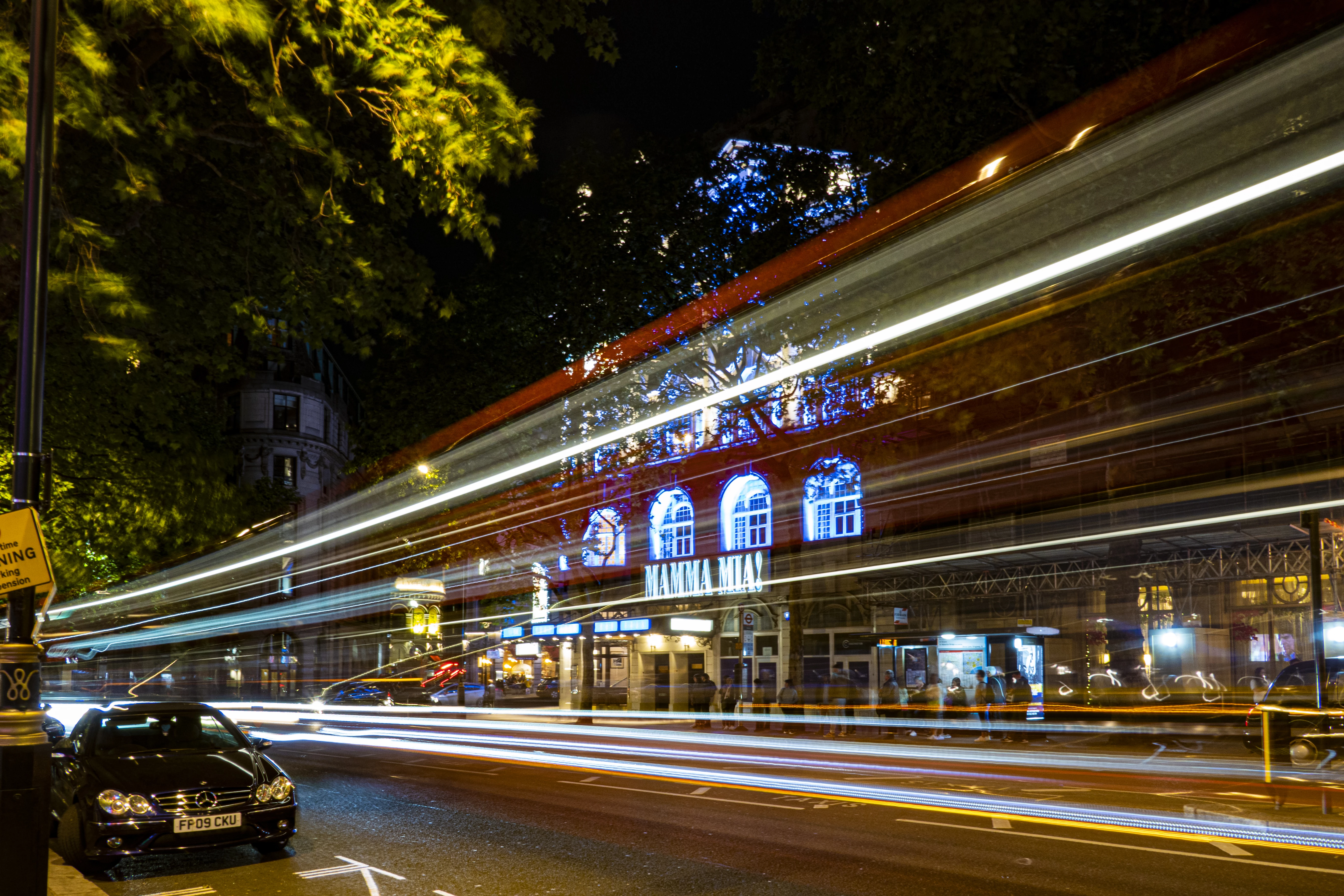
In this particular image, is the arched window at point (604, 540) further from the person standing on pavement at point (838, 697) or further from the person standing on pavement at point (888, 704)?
the person standing on pavement at point (888, 704)

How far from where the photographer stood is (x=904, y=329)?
19.3 meters

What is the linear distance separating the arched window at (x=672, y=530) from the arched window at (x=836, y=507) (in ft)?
17.5

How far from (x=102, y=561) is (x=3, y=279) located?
15.3 m

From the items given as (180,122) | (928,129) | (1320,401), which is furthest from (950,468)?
(180,122)

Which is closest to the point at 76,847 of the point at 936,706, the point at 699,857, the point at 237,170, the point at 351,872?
the point at 351,872

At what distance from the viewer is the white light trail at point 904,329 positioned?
1166 cm

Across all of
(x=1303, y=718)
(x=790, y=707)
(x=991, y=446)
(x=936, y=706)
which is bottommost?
(x=790, y=707)

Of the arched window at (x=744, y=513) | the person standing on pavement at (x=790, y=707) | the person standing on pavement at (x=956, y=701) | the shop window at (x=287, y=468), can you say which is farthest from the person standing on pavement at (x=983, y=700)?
the shop window at (x=287, y=468)

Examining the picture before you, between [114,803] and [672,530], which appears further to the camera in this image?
[672,530]

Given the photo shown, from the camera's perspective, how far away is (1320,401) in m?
22.2

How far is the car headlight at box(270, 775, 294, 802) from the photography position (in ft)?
30.4

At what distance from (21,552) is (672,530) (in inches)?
1353

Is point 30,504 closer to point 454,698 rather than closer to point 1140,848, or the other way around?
point 1140,848

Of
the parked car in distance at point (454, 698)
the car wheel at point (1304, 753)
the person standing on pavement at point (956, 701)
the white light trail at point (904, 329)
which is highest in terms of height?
the white light trail at point (904, 329)
